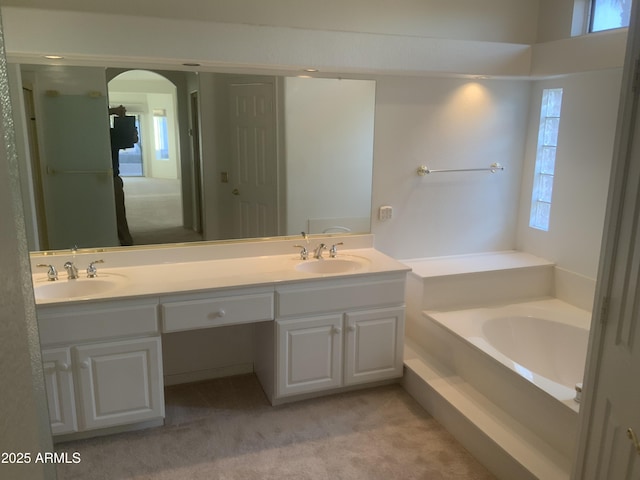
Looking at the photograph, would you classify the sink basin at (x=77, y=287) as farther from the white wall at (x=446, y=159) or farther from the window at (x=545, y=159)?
the window at (x=545, y=159)

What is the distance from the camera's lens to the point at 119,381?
2.53m

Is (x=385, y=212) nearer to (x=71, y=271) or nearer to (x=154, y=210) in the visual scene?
(x=154, y=210)

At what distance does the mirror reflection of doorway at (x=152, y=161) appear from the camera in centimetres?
272

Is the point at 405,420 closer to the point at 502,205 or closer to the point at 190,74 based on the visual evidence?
the point at 502,205

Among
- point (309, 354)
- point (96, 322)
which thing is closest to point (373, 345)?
point (309, 354)

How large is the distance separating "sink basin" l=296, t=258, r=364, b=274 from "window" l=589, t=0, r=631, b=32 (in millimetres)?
2056

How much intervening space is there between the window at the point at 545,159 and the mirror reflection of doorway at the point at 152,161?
241 centimetres

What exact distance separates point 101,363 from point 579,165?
9.85 feet

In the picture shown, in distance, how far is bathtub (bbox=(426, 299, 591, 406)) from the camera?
10.2 ft

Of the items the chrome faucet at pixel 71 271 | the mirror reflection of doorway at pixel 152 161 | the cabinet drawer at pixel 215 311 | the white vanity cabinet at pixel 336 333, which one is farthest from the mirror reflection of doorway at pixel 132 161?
the white vanity cabinet at pixel 336 333

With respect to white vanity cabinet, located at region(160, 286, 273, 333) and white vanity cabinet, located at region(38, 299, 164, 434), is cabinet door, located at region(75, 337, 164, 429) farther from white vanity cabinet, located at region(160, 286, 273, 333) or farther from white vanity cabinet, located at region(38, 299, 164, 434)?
white vanity cabinet, located at region(160, 286, 273, 333)

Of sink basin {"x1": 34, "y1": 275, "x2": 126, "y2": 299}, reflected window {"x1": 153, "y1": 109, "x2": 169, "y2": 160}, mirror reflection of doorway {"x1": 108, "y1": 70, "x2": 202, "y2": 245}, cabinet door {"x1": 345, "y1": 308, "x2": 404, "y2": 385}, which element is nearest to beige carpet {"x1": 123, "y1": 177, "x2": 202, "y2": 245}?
mirror reflection of doorway {"x1": 108, "y1": 70, "x2": 202, "y2": 245}

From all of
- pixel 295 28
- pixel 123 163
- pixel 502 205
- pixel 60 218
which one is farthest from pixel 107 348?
pixel 502 205

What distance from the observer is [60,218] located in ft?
8.98
